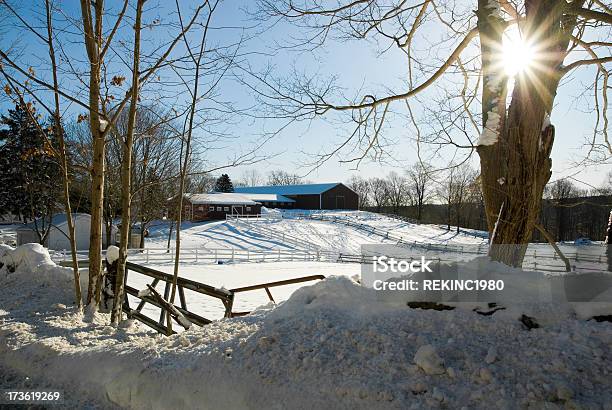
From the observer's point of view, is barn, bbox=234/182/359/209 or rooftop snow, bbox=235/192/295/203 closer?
rooftop snow, bbox=235/192/295/203

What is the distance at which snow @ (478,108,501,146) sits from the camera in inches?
163

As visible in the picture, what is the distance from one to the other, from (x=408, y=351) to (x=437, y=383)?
348mm

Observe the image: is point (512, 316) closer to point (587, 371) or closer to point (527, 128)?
point (587, 371)

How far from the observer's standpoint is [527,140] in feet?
12.7

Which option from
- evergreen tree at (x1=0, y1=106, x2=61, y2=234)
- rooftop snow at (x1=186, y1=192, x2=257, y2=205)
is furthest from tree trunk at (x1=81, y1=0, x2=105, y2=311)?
rooftop snow at (x1=186, y1=192, x2=257, y2=205)

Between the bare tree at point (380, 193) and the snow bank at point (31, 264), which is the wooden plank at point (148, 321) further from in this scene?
the bare tree at point (380, 193)

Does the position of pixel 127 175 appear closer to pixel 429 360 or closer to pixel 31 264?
pixel 31 264

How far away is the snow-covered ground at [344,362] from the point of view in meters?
2.19

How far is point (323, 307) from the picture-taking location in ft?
11.1

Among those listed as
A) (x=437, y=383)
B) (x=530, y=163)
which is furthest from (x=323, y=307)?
(x=530, y=163)

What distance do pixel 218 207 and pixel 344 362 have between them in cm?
4439

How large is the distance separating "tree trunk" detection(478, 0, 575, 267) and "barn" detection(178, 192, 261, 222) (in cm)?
3816

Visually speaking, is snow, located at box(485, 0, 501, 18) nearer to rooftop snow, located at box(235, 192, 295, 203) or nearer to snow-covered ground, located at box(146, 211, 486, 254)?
snow-covered ground, located at box(146, 211, 486, 254)

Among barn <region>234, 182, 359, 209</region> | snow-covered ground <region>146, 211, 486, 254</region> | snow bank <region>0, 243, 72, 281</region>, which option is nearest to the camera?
snow bank <region>0, 243, 72, 281</region>
